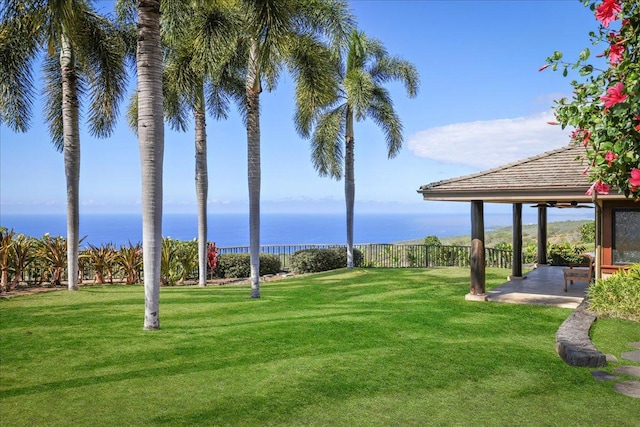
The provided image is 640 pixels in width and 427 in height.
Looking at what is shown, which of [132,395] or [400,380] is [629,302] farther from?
[132,395]

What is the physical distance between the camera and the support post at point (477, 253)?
1202cm

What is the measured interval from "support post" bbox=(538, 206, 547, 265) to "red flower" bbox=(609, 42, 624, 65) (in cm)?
1548

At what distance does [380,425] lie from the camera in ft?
15.3

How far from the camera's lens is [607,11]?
3.17 metres

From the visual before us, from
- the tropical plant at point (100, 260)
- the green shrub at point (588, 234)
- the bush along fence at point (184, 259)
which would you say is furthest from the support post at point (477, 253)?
the green shrub at point (588, 234)

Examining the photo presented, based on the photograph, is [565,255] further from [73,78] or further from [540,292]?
[73,78]

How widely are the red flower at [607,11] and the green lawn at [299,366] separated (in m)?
3.52

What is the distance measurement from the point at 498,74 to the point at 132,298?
21.7 m

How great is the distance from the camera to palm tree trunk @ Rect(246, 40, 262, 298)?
1280cm

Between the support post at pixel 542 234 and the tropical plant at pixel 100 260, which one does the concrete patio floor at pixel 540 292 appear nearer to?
the support post at pixel 542 234

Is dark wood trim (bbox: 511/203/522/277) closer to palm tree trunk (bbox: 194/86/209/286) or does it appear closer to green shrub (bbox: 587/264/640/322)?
green shrub (bbox: 587/264/640/322)

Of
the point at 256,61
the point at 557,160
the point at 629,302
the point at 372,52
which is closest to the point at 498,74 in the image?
the point at 372,52

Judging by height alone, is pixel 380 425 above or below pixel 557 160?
below

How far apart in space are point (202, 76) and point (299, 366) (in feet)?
35.4
